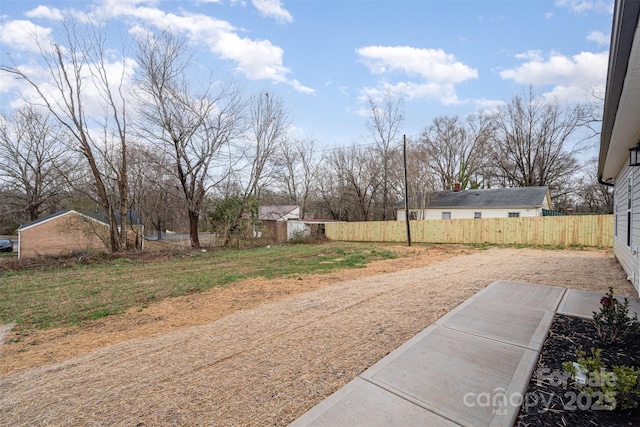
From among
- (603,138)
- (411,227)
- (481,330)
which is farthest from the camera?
(411,227)

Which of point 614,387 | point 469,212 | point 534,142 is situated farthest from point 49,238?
point 534,142

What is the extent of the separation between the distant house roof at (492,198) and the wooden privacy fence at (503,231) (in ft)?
23.4

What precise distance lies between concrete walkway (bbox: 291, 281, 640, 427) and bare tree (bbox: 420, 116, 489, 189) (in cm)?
2735

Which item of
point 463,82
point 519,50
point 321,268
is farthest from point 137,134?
point 519,50

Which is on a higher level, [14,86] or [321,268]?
[14,86]

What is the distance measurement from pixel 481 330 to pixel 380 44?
38.2ft

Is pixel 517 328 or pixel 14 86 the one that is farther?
pixel 14 86

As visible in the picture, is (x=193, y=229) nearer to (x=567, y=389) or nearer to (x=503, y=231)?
(x=567, y=389)

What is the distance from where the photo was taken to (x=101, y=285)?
646 cm

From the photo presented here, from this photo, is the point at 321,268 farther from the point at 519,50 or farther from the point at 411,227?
the point at 411,227

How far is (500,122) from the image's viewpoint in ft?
89.9

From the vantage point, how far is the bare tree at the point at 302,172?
29142mm

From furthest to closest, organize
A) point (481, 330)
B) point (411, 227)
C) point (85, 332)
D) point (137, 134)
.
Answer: point (411, 227) → point (137, 134) → point (85, 332) → point (481, 330)

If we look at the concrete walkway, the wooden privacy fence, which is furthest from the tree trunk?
the concrete walkway
